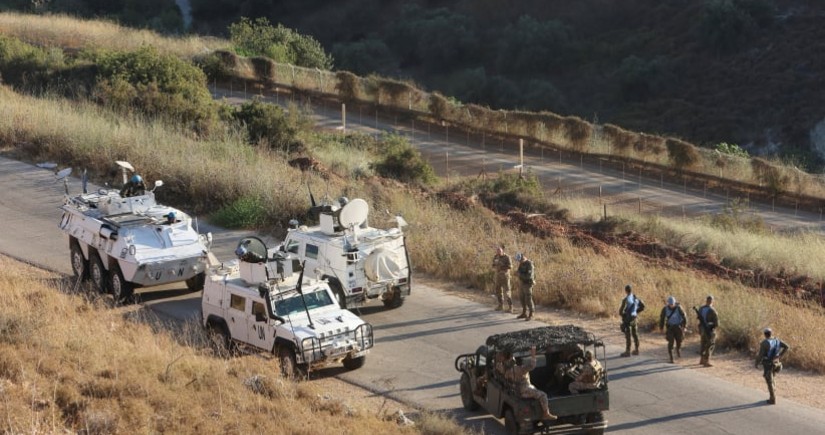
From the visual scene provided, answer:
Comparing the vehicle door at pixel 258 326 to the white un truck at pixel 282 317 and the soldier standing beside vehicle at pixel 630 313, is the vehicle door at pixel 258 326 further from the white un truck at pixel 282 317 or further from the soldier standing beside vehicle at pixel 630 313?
the soldier standing beside vehicle at pixel 630 313

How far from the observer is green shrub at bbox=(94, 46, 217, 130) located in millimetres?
41656

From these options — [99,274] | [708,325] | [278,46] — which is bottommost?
[99,274]

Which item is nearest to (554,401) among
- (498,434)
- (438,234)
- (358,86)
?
(498,434)

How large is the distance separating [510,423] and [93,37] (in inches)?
1991

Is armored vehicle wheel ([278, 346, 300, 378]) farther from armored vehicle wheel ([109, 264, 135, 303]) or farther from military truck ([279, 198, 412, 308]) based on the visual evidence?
armored vehicle wheel ([109, 264, 135, 303])

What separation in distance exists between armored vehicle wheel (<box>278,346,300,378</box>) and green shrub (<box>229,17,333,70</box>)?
39553mm

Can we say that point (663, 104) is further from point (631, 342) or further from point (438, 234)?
point (631, 342)

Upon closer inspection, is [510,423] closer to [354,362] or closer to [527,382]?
[527,382]

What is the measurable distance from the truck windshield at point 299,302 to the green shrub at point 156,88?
71.1 feet

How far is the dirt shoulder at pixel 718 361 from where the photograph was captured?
1961 centimetres

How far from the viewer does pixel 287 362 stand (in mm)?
19422

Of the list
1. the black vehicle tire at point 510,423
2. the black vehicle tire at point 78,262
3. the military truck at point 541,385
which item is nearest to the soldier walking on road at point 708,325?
the military truck at point 541,385

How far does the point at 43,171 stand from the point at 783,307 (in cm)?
2404

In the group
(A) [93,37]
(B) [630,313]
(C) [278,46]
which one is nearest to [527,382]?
(B) [630,313]
